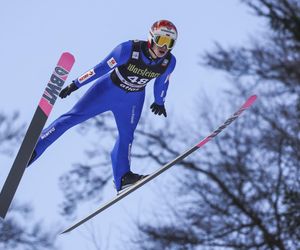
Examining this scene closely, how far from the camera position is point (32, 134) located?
6996mm

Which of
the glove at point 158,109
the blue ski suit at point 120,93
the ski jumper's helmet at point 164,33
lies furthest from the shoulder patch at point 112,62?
the glove at point 158,109

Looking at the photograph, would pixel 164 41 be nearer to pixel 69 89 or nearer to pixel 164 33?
pixel 164 33

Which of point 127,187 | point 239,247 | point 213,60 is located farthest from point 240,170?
point 127,187

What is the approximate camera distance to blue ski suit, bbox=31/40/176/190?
6.84 meters

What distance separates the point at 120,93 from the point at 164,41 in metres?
0.91

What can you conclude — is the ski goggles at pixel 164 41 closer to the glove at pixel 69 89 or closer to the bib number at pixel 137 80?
the bib number at pixel 137 80

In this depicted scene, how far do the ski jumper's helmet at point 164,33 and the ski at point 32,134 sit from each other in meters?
0.84

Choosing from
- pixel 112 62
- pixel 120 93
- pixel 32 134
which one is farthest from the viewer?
pixel 120 93

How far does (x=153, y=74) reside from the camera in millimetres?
6953

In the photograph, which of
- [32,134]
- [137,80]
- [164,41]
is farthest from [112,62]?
[32,134]

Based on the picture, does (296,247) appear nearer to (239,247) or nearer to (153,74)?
(239,247)

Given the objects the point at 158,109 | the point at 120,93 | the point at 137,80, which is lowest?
the point at 158,109

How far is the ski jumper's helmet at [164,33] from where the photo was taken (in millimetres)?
6504

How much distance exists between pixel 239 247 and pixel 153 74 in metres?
8.37
